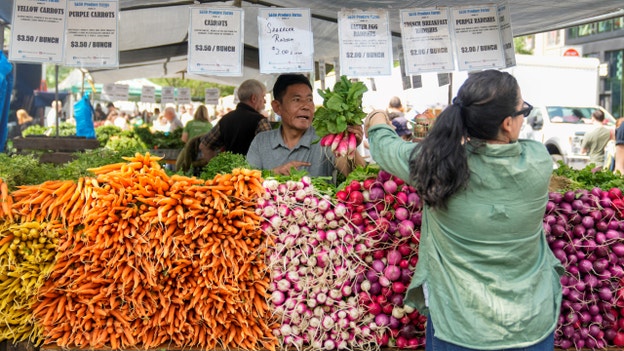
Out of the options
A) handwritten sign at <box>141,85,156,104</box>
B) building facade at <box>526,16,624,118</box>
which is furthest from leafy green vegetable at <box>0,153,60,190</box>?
building facade at <box>526,16,624,118</box>

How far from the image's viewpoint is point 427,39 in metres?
4.28

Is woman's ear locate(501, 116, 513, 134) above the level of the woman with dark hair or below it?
above

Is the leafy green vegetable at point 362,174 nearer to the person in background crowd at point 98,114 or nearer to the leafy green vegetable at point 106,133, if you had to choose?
the leafy green vegetable at point 106,133

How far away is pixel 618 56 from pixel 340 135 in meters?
21.6

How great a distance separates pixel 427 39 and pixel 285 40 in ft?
3.19

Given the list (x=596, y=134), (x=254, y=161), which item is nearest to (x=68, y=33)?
(x=254, y=161)

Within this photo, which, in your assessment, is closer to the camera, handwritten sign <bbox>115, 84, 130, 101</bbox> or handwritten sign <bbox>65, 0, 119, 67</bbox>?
handwritten sign <bbox>65, 0, 119, 67</bbox>

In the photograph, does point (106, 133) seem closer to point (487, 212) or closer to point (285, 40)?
point (285, 40)

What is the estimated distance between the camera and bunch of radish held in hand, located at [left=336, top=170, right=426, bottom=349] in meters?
3.32

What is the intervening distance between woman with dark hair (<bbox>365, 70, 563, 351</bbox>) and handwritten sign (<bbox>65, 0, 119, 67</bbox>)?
2.45 metres

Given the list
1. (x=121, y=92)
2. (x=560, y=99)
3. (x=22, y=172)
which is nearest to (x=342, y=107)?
(x=22, y=172)

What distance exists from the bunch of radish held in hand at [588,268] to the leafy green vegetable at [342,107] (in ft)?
3.85

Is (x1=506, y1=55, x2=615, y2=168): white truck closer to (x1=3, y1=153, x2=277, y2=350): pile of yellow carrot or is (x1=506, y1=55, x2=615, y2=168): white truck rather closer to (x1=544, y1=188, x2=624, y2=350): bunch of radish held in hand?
(x1=544, y1=188, x2=624, y2=350): bunch of radish held in hand

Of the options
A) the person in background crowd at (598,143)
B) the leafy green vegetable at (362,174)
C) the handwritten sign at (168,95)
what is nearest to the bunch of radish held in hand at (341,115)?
the leafy green vegetable at (362,174)
